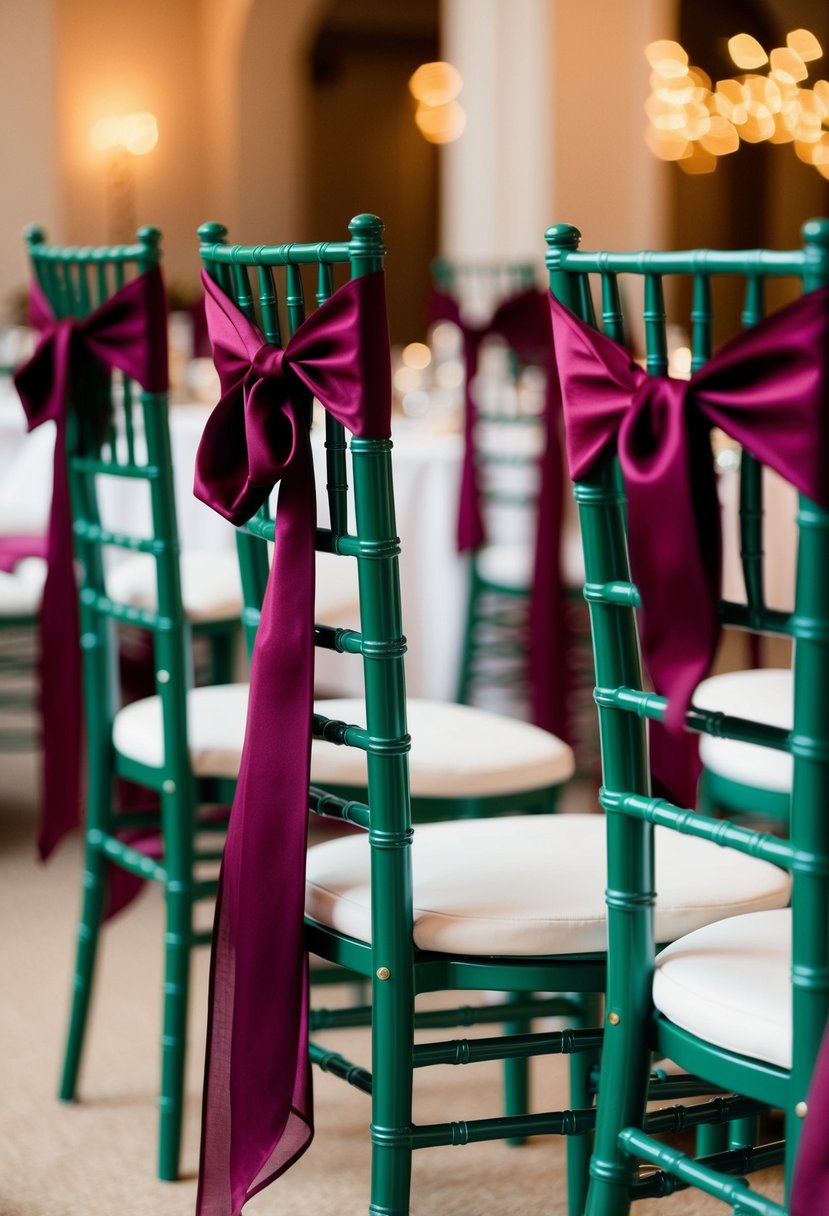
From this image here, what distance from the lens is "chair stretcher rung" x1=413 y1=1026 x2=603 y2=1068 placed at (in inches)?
62.6

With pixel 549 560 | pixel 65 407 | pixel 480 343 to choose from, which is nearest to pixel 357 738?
pixel 65 407

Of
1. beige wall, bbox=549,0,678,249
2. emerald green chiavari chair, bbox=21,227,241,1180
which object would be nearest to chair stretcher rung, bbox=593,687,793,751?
emerald green chiavari chair, bbox=21,227,241,1180

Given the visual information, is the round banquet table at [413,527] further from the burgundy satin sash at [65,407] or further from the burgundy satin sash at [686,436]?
the burgundy satin sash at [686,436]

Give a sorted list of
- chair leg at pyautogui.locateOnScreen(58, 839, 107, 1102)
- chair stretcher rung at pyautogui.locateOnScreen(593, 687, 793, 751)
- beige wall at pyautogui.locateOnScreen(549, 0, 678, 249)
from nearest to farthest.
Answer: chair stretcher rung at pyautogui.locateOnScreen(593, 687, 793, 751) < chair leg at pyautogui.locateOnScreen(58, 839, 107, 1102) < beige wall at pyautogui.locateOnScreen(549, 0, 678, 249)

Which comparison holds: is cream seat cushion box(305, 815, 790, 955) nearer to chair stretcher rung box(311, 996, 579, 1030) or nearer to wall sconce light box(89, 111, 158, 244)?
chair stretcher rung box(311, 996, 579, 1030)

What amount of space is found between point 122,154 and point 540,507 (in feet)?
20.7

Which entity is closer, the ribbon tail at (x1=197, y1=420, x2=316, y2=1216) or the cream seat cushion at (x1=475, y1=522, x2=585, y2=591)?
the ribbon tail at (x1=197, y1=420, x2=316, y2=1216)

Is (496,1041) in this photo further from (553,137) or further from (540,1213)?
(553,137)

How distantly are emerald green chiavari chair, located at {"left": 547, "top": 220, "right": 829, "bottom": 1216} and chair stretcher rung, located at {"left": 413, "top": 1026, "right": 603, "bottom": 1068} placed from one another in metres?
0.20

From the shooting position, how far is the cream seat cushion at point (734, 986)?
1236mm

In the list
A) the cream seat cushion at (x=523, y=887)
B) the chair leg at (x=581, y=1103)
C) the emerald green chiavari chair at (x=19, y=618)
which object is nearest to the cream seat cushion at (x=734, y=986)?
the cream seat cushion at (x=523, y=887)

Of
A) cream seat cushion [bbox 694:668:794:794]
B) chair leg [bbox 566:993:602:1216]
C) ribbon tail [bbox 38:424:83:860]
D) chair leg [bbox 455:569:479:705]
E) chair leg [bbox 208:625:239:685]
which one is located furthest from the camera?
chair leg [bbox 455:569:479:705]

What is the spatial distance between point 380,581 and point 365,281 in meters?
0.28

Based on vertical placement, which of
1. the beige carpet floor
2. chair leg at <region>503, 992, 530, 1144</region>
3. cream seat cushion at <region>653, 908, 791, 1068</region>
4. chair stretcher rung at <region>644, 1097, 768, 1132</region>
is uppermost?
cream seat cushion at <region>653, 908, 791, 1068</region>
